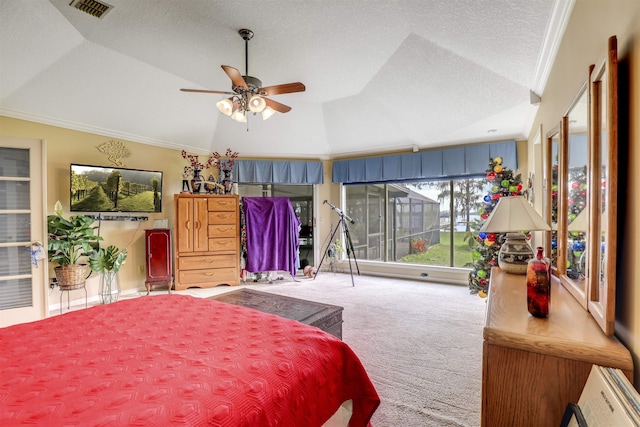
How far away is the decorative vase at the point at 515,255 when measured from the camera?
6.88ft

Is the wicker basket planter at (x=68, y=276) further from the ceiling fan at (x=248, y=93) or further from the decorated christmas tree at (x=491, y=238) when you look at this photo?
the decorated christmas tree at (x=491, y=238)

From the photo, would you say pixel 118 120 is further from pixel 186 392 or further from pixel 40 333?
pixel 186 392

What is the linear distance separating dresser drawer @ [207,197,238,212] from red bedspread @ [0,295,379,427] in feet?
10.9

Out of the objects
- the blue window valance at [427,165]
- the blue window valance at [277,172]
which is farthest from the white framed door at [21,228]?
the blue window valance at [427,165]

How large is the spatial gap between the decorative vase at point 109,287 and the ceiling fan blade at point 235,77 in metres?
3.09

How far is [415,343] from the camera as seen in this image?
280cm

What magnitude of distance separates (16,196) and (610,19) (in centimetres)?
467

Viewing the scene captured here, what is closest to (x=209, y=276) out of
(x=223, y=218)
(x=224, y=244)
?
(x=224, y=244)

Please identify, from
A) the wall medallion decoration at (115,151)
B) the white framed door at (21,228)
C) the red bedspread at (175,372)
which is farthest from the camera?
the wall medallion decoration at (115,151)

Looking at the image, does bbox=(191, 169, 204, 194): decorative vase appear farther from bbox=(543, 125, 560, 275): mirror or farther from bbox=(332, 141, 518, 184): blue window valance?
bbox=(543, 125, 560, 275): mirror

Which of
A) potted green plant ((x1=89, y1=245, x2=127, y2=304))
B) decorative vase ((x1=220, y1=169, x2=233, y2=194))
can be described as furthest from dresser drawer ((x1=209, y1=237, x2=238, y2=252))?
potted green plant ((x1=89, y1=245, x2=127, y2=304))

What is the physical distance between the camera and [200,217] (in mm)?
4863

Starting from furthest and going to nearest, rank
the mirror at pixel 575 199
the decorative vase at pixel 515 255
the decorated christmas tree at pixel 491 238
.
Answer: the decorated christmas tree at pixel 491 238
the decorative vase at pixel 515 255
the mirror at pixel 575 199

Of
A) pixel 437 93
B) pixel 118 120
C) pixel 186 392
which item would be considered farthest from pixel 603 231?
pixel 118 120
